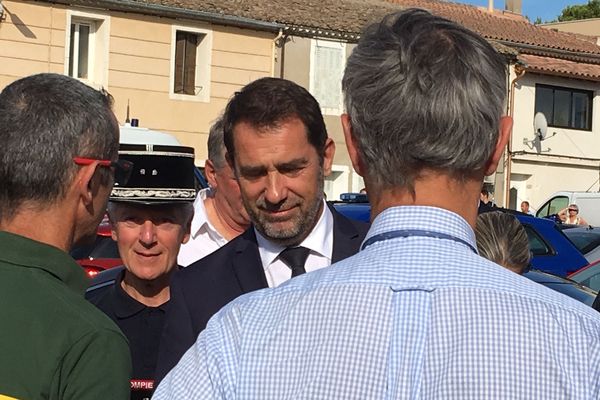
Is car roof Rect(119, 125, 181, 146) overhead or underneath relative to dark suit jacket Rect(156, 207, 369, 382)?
overhead

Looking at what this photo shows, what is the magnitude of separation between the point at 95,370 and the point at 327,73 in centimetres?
2622

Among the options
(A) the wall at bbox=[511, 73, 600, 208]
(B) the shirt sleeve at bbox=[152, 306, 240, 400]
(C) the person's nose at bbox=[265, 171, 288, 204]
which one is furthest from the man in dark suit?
(A) the wall at bbox=[511, 73, 600, 208]

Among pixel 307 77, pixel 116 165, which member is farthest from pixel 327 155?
pixel 307 77

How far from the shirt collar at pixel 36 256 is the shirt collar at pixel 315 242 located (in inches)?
45.9

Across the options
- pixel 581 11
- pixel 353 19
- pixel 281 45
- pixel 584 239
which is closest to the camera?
pixel 584 239

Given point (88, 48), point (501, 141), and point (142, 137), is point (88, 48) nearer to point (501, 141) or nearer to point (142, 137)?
point (142, 137)

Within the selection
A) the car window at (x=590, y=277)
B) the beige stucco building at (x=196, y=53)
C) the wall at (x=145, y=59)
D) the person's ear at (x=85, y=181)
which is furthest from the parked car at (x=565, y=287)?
the wall at (x=145, y=59)

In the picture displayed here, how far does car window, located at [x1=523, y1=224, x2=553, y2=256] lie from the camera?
13.2 m

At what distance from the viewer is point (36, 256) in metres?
2.72

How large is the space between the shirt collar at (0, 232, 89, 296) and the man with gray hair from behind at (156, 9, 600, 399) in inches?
30.6

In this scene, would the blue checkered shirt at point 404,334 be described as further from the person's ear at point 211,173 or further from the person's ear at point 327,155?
the person's ear at point 211,173

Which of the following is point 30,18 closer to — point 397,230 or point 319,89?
point 319,89

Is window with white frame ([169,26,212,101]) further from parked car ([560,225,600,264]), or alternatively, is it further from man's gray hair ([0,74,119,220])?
man's gray hair ([0,74,119,220])

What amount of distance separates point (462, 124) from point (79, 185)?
1124 mm
